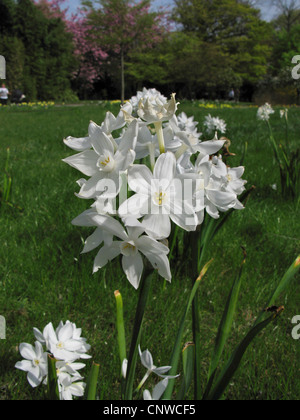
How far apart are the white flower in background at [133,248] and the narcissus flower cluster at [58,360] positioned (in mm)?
512

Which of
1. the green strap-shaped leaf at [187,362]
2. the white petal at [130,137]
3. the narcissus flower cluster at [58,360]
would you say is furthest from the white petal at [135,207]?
the narcissus flower cluster at [58,360]

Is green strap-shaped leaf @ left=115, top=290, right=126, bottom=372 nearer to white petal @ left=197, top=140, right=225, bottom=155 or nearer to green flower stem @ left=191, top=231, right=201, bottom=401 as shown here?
green flower stem @ left=191, top=231, right=201, bottom=401

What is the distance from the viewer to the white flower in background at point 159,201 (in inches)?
26.3

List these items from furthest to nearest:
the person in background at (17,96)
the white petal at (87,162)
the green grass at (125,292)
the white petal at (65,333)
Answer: the person in background at (17,96), the green grass at (125,292), the white petal at (65,333), the white petal at (87,162)

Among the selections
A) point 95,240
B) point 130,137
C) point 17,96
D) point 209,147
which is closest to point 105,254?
point 95,240

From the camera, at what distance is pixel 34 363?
1.14 m

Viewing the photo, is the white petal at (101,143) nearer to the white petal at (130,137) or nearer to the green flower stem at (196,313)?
the white petal at (130,137)

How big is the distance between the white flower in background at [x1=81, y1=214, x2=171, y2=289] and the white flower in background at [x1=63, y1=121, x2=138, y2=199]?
2.4 inches

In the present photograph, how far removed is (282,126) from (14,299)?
23.7ft

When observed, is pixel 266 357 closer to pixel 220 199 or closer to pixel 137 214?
pixel 220 199

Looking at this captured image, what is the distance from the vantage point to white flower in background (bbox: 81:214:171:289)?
0.67 metres

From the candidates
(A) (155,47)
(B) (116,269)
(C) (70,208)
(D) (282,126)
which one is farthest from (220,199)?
(A) (155,47)

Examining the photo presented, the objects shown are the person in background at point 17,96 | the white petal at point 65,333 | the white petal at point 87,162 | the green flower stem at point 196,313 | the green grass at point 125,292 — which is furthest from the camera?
the person in background at point 17,96
